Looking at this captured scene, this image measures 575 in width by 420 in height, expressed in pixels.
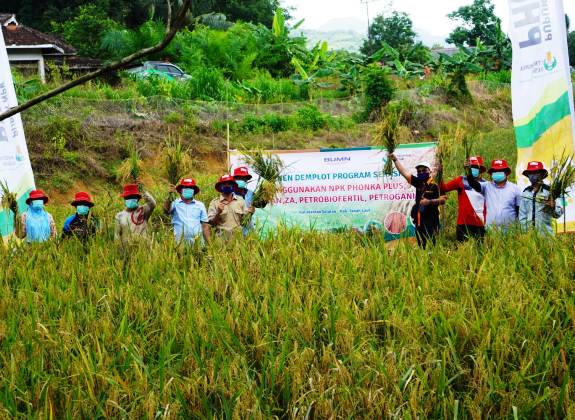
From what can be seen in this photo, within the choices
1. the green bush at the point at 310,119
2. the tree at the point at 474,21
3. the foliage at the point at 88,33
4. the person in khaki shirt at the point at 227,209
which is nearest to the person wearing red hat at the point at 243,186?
the person in khaki shirt at the point at 227,209

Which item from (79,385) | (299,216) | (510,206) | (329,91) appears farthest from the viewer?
(329,91)

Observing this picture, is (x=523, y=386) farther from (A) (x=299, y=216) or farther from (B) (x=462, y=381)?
(A) (x=299, y=216)

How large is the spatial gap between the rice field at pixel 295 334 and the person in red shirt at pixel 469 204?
1.72 metres

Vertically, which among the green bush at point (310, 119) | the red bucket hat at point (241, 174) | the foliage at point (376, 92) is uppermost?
the foliage at point (376, 92)

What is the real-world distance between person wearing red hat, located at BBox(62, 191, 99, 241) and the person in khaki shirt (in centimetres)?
100

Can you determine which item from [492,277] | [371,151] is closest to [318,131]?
[371,151]

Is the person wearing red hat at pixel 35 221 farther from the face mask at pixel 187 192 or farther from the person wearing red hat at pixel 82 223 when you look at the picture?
the face mask at pixel 187 192

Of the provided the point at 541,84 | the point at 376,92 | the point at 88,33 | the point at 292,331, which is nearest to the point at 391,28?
the point at 88,33

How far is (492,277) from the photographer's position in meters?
4.91

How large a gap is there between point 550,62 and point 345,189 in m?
2.51

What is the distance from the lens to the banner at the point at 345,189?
902 cm

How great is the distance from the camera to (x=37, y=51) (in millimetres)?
27891

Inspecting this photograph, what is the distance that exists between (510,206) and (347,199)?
218 cm

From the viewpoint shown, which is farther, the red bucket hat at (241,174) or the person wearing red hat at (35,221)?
the red bucket hat at (241,174)
